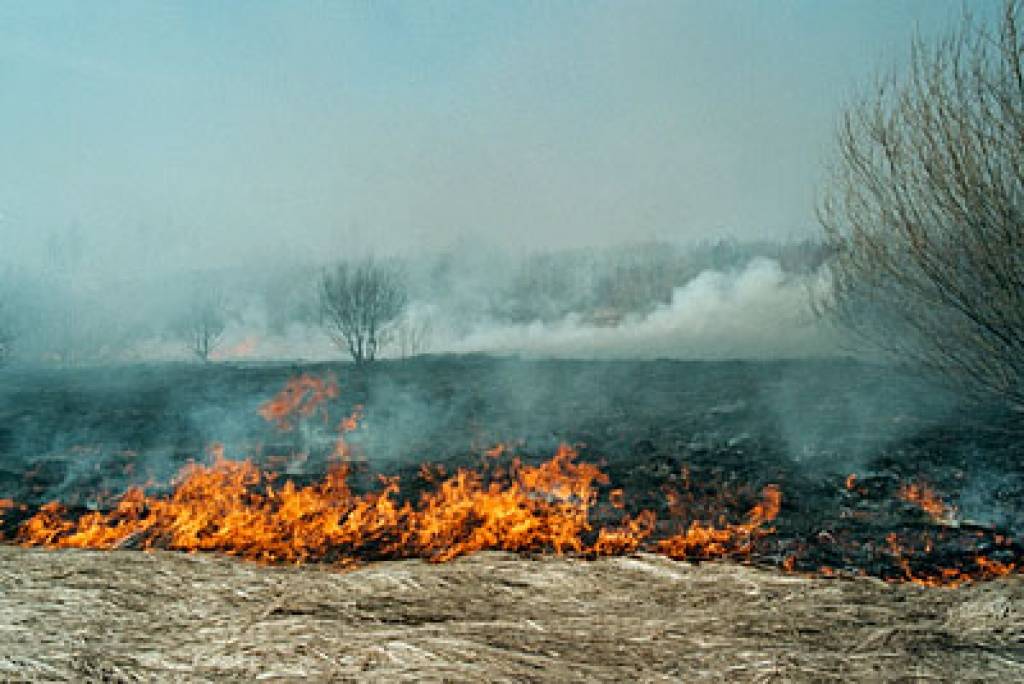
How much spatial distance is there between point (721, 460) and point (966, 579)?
4.41 m

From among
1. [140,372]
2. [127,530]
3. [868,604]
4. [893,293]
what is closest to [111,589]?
[127,530]

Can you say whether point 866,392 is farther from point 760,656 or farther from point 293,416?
point 293,416

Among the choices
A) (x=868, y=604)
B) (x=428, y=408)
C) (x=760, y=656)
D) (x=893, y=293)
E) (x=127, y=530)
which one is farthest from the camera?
(x=428, y=408)

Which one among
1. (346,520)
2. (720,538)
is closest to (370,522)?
(346,520)

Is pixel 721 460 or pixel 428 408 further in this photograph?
pixel 428 408

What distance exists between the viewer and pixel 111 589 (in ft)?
17.5

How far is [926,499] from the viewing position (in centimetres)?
823

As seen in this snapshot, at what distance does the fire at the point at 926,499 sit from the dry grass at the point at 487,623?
3.21 m

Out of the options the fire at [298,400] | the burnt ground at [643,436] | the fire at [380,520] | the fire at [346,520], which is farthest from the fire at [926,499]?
the fire at [298,400]

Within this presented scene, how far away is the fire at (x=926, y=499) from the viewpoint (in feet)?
25.6

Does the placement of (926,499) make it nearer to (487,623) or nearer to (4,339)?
(487,623)

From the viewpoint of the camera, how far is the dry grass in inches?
156

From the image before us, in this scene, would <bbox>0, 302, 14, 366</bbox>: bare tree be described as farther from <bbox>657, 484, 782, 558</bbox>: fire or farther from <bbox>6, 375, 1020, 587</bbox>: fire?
<bbox>657, 484, 782, 558</bbox>: fire

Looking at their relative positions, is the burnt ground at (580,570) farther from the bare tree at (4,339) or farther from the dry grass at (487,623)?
Answer: the bare tree at (4,339)
